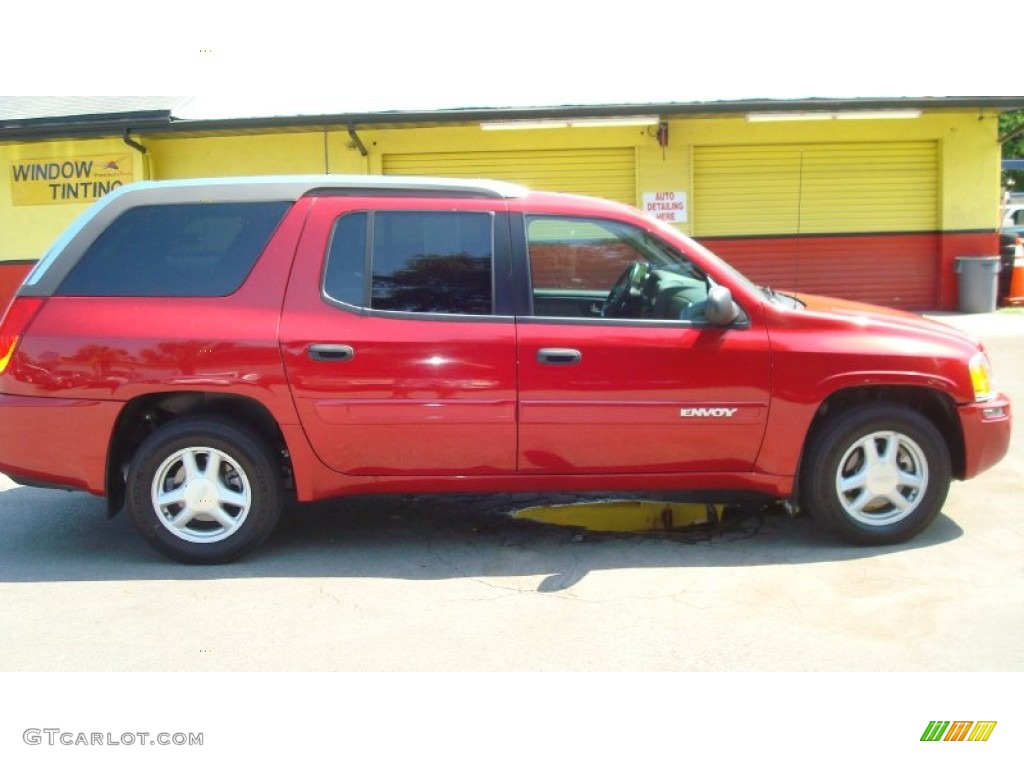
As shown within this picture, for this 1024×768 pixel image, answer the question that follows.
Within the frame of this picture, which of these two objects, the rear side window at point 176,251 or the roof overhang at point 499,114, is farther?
the roof overhang at point 499,114

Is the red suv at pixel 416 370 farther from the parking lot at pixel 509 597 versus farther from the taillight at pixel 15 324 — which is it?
the parking lot at pixel 509 597

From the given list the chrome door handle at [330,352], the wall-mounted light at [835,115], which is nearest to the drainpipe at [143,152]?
the wall-mounted light at [835,115]

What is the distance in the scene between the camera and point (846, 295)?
15.6 meters

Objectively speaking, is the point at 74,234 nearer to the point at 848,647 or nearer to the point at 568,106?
the point at 848,647

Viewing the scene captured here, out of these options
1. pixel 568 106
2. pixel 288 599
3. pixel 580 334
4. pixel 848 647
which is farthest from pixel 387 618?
pixel 568 106

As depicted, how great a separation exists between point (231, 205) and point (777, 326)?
2868 mm

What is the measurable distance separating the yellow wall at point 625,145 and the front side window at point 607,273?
1053cm

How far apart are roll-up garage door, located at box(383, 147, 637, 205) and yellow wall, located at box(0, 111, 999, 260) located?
15 centimetres

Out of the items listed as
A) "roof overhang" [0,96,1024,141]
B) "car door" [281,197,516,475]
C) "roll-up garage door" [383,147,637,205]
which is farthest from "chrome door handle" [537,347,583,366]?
"roll-up garage door" [383,147,637,205]

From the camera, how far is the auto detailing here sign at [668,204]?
15.3 m

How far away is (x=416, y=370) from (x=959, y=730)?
280cm

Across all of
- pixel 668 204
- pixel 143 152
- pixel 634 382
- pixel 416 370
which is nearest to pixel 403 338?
pixel 416 370

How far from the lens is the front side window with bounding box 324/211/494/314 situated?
16.0 feet

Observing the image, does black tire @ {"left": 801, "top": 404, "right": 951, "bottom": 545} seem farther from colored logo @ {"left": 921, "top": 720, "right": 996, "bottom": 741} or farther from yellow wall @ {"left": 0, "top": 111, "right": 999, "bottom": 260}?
yellow wall @ {"left": 0, "top": 111, "right": 999, "bottom": 260}
